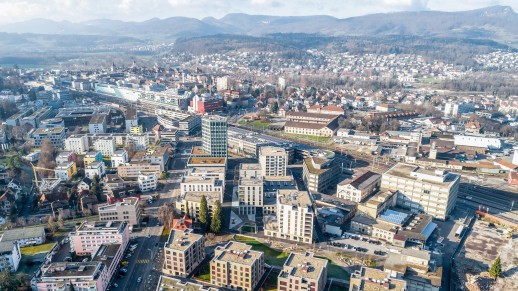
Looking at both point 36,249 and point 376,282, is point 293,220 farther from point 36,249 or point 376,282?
point 36,249

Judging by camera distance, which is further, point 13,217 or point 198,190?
point 198,190

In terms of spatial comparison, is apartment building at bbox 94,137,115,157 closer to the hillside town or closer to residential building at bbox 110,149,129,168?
the hillside town

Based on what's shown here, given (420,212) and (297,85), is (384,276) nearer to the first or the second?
(420,212)

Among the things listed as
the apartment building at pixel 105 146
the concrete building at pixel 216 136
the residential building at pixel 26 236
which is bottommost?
the residential building at pixel 26 236

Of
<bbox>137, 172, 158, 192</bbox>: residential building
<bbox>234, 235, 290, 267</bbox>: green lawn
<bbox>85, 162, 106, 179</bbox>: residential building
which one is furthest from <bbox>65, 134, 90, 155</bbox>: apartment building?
<bbox>234, 235, 290, 267</bbox>: green lawn

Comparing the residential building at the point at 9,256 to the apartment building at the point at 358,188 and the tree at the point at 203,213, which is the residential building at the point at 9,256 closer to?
the tree at the point at 203,213

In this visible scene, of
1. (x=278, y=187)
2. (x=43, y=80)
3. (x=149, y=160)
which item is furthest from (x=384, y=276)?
(x=43, y=80)

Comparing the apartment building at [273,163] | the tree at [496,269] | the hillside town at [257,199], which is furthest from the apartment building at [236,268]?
the apartment building at [273,163]
